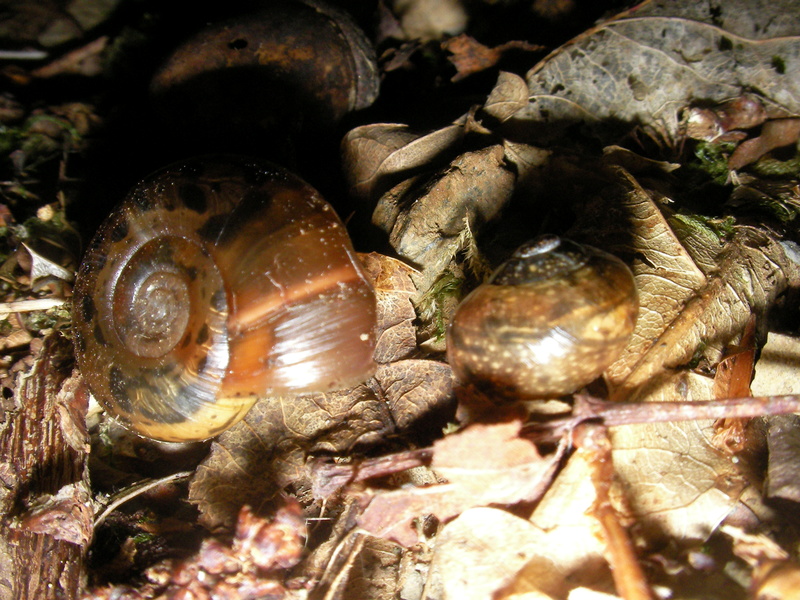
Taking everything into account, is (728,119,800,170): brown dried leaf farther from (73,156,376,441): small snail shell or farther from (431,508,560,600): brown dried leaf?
(431,508,560,600): brown dried leaf

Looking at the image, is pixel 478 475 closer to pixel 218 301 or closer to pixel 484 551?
pixel 484 551

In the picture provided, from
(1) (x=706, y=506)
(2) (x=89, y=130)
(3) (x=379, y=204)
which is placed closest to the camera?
(1) (x=706, y=506)

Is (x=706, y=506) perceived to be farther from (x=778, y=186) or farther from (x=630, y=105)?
(x=630, y=105)

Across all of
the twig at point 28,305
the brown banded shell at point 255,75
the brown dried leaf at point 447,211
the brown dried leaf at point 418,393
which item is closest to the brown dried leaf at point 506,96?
the brown dried leaf at point 447,211

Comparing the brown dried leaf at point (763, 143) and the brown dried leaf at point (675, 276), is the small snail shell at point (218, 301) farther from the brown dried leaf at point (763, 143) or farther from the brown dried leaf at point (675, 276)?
the brown dried leaf at point (763, 143)

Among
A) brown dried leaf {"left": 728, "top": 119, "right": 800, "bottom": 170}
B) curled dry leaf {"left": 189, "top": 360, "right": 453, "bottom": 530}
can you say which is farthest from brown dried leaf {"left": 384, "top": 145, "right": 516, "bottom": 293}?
brown dried leaf {"left": 728, "top": 119, "right": 800, "bottom": 170}

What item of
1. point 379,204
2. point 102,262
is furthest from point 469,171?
point 102,262
